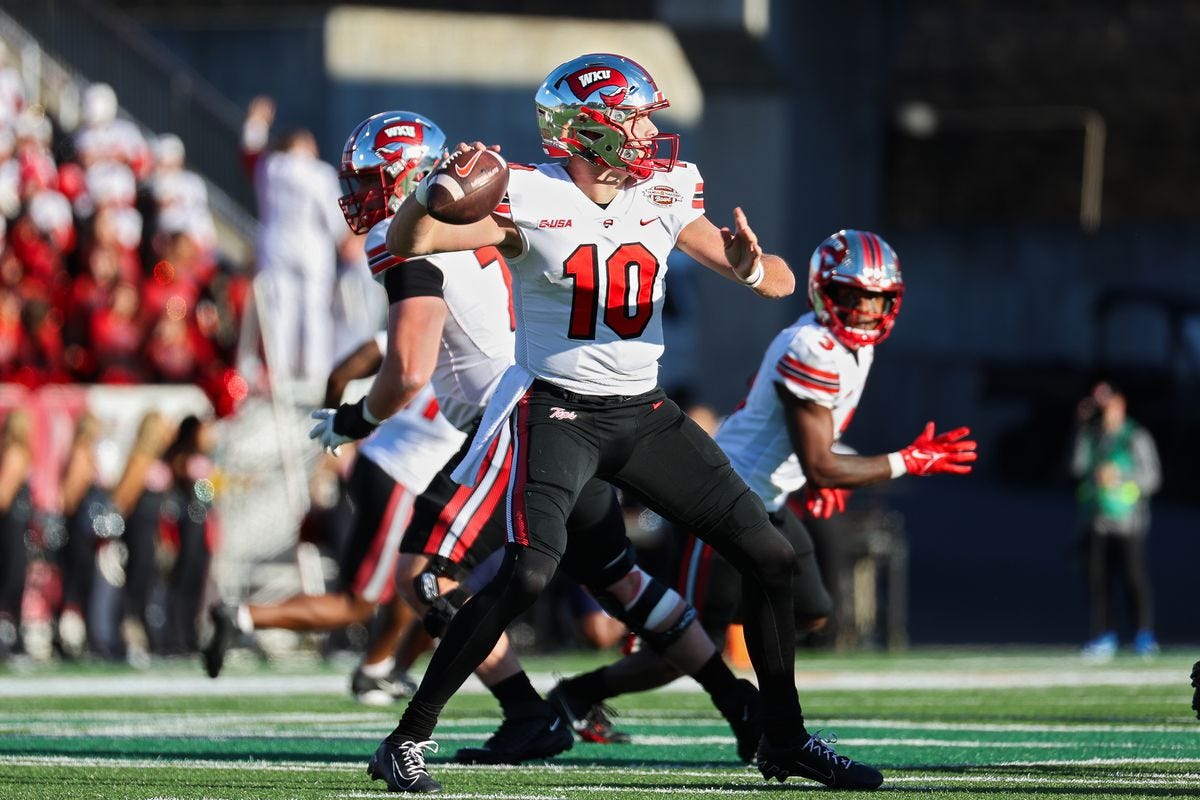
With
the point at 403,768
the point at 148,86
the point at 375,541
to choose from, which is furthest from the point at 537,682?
the point at 148,86

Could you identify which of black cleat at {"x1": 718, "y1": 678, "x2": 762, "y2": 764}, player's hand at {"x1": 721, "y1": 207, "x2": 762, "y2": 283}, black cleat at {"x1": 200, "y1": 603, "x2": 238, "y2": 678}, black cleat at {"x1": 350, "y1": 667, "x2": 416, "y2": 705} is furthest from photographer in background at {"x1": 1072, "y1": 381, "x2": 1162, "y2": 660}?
player's hand at {"x1": 721, "y1": 207, "x2": 762, "y2": 283}

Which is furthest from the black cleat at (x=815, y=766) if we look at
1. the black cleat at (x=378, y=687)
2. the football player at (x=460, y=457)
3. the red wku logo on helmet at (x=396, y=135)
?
the black cleat at (x=378, y=687)

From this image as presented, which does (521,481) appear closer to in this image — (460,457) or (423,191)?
(423,191)

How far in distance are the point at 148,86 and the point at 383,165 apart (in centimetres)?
1189

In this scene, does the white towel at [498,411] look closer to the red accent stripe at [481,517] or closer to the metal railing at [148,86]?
the red accent stripe at [481,517]

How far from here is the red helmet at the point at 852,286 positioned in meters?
6.96

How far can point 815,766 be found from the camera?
5809 millimetres

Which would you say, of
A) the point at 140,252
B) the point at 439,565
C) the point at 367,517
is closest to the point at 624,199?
the point at 439,565

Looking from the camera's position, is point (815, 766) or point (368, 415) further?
point (368, 415)

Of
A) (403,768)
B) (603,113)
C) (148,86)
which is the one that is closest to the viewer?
(403,768)

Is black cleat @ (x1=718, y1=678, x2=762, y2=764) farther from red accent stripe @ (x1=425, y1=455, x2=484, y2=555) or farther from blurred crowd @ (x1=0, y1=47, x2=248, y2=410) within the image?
blurred crowd @ (x1=0, y1=47, x2=248, y2=410)

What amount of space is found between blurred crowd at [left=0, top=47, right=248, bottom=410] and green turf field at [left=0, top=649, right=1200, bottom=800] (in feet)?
11.1

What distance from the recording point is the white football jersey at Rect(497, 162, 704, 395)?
5848 mm

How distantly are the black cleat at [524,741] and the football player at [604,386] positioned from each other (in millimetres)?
803
